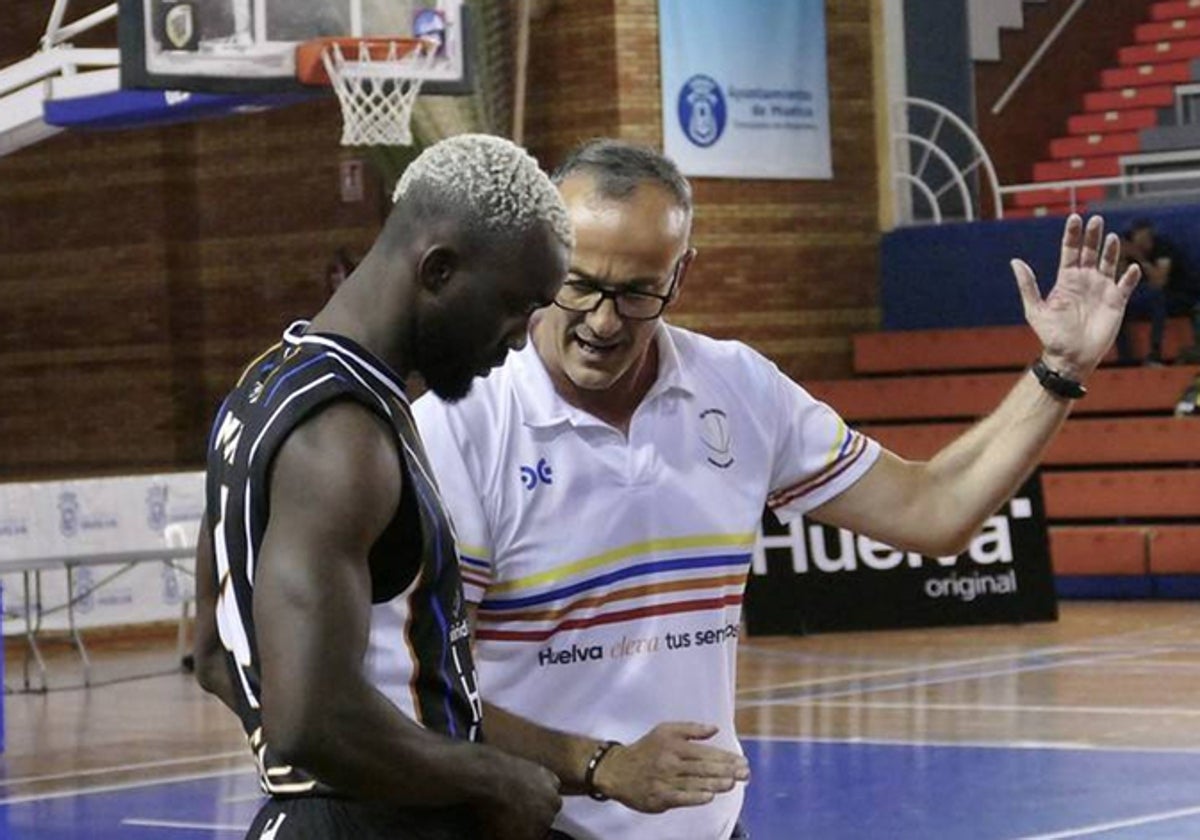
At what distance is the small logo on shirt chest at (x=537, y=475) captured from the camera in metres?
3.65

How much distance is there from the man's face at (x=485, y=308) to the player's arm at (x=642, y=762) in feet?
2.20

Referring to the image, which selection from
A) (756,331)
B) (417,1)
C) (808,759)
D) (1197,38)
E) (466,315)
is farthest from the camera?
(1197,38)

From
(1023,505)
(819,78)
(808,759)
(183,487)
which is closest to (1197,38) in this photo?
(819,78)

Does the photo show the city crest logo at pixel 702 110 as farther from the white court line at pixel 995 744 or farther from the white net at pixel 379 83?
the white court line at pixel 995 744

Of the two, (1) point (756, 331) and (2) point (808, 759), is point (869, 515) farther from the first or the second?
(1) point (756, 331)

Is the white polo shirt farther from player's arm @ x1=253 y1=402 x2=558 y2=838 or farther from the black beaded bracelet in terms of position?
player's arm @ x1=253 y1=402 x2=558 y2=838

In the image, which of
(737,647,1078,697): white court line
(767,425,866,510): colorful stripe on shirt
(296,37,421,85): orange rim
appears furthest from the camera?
(296,37,421,85): orange rim

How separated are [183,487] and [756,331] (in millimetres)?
5248

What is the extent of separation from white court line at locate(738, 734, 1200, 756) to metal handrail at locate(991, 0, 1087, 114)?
43.3ft

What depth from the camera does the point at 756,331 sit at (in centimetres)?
2039

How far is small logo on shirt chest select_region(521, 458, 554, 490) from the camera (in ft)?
12.0

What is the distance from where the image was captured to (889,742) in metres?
11.2

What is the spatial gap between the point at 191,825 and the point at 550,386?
6.52m

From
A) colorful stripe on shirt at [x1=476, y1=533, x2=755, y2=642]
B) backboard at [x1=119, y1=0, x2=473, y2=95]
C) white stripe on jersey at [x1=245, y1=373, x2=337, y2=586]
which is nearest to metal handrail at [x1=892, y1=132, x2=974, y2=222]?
backboard at [x1=119, y1=0, x2=473, y2=95]
